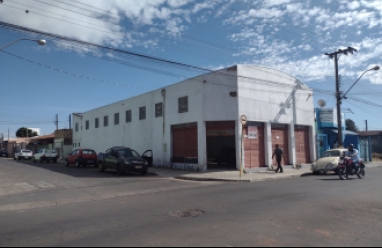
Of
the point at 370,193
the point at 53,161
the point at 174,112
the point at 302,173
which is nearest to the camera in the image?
the point at 370,193

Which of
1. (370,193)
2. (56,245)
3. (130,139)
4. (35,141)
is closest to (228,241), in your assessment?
(56,245)

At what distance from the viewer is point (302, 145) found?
24938 millimetres

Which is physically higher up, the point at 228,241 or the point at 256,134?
the point at 256,134

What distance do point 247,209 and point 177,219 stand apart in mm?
2017

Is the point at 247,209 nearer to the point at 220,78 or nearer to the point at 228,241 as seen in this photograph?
the point at 228,241

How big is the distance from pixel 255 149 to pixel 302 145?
565cm

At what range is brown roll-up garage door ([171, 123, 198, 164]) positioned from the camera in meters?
21.0

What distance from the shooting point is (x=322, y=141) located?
27.8 m

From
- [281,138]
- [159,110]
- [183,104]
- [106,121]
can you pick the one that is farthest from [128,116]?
[281,138]

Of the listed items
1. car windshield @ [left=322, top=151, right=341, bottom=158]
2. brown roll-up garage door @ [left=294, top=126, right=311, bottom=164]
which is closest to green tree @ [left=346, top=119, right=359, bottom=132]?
brown roll-up garage door @ [left=294, top=126, right=311, bottom=164]

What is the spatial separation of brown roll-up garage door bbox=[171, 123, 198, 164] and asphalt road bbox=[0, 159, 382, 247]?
848cm

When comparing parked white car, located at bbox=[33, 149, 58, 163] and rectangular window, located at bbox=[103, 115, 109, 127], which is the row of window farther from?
parked white car, located at bbox=[33, 149, 58, 163]

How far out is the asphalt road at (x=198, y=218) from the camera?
18.9ft

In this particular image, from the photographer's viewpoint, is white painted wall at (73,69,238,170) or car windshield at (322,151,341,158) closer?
car windshield at (322,151,341,158)
